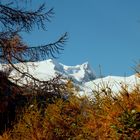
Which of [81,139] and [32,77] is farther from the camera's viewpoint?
[32,77]

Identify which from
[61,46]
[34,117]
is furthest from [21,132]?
[61,46]

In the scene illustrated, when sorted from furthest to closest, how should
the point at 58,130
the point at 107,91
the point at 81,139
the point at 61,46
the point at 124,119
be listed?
the point at 61,46 < the point at 58,130 < the point at 81,139 < the point at 107,91 < the point at 124,119

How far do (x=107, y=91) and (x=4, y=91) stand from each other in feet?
18.9

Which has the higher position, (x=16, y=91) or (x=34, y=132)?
(x=16, y=91)

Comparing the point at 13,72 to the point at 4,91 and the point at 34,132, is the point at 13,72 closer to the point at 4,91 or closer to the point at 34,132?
the point at 4,91

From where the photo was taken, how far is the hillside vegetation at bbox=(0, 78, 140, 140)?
6.11 meters

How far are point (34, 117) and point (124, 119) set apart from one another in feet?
21.4

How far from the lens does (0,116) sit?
17.4 meters

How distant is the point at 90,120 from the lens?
7.71 m

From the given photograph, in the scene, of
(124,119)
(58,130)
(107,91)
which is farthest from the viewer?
(58,130)

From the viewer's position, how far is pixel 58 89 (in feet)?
42.2

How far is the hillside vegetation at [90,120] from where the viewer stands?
6.11 metres

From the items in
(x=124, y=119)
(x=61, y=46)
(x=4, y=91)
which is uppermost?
(x=61, y=46)

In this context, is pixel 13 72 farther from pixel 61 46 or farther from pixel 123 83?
pixel 123 83
